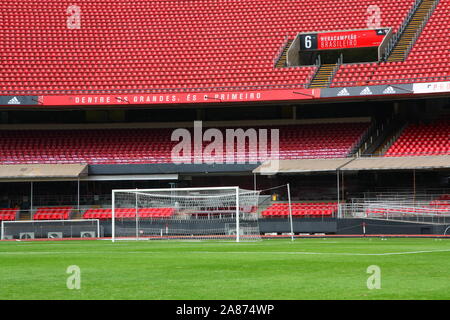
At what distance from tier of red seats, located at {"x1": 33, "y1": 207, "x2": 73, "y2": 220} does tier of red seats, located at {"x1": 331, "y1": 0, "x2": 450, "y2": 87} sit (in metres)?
16.0

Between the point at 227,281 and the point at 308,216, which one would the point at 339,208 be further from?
the point at 227,281

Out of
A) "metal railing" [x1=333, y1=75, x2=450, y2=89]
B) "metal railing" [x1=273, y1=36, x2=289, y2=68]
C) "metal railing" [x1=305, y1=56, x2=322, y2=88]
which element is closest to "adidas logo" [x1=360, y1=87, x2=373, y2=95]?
"metal railing" [x1=333, y1=75, x2=450, y2=89]

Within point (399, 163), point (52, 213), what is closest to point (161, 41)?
point (52, 213)

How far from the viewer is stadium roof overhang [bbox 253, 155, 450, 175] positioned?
34506 mm

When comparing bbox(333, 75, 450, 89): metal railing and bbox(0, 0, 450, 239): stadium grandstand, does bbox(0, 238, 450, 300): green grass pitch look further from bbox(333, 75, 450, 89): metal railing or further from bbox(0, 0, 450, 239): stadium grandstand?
bbox(333, 75, 450, 89): metal railing

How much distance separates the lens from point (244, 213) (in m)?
33.5

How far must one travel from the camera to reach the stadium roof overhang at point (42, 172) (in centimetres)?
3897

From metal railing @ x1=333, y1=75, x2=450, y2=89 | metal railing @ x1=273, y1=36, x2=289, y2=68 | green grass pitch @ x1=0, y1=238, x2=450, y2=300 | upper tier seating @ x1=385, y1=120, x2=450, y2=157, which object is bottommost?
green grass pitch @ x1=0, y1=238, x2=450, y2=300

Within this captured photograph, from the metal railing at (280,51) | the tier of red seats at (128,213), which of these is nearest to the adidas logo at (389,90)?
the metal railing at (280,51)

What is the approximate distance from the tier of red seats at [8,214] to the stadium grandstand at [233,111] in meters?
0.36

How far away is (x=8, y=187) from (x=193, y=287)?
112ft

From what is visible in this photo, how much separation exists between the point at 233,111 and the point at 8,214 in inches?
564
